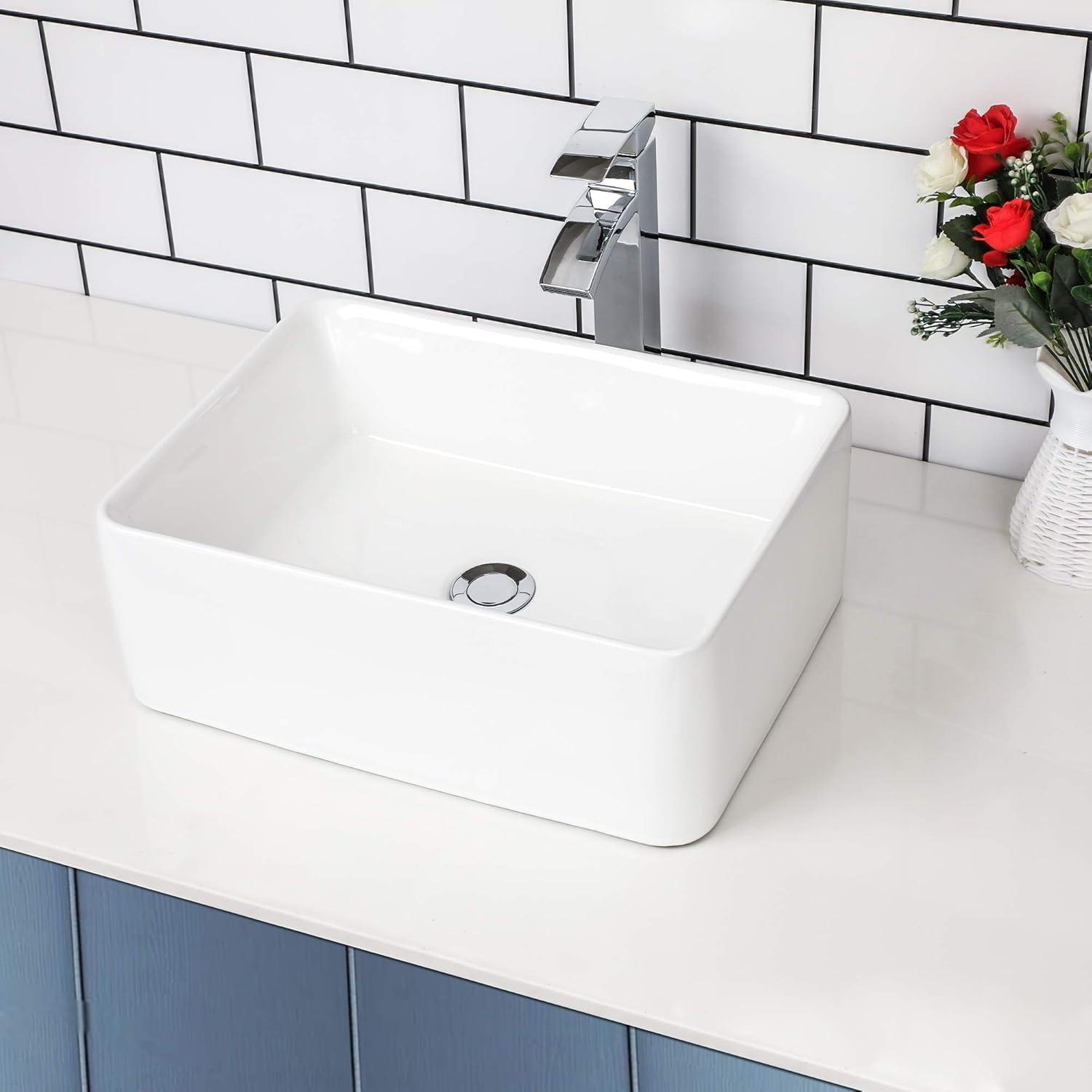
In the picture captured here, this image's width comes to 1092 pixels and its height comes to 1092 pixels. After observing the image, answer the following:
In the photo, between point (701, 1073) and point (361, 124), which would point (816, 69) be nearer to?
point (361, 124)

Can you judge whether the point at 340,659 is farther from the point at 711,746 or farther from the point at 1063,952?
the point at 1063,952

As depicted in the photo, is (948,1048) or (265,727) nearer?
(948,1048)

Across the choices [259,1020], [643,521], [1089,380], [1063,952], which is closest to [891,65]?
[1089,380]

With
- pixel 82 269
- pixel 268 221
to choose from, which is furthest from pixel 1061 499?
pixel 82 269

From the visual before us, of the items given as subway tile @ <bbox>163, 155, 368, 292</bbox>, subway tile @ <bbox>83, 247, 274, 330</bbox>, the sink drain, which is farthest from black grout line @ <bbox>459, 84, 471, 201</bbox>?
the sink drain

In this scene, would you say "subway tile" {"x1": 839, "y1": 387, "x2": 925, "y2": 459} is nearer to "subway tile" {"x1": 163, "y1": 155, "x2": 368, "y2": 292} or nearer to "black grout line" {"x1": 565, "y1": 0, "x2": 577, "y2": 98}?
"black grout line" {"x1": 565, "y1": 0, "x2": 577, "y2": 98}

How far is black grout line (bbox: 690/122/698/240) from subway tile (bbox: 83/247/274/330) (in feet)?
1.41

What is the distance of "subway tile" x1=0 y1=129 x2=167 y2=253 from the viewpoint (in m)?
1.50

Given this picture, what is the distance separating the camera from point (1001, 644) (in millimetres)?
1143

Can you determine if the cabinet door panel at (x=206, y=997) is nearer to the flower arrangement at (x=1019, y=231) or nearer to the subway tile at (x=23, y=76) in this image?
the flower arrangement at (x=1019, y=231)

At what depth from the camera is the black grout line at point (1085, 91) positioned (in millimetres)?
1091

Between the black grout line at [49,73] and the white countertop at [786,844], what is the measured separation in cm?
47

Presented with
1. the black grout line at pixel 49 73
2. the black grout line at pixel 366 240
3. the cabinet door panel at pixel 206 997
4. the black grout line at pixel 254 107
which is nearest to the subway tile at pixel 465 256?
the black grout line at pixel 366 240

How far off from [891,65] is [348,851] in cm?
66
